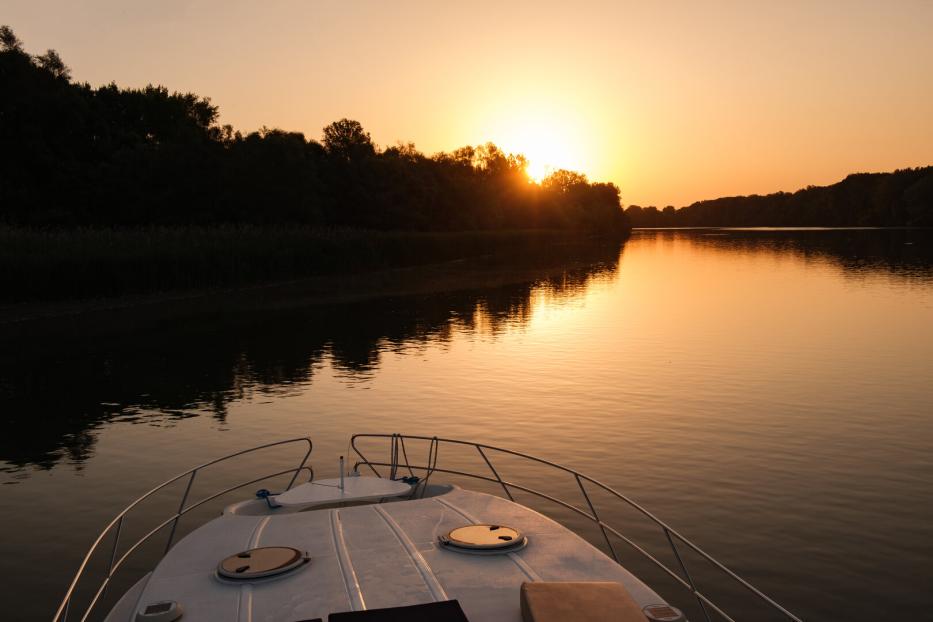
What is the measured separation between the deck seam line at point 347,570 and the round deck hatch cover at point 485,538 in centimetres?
107

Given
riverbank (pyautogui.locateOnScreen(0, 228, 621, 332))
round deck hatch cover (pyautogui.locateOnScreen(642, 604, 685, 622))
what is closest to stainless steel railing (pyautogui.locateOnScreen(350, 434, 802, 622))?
round deck hatch cover (pyautogui.locateOnScreen(642, 604, 685, 622))

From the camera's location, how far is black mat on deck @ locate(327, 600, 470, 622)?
22.4ft

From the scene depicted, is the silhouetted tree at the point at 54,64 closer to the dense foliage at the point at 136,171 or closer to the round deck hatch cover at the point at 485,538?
the dense foliage at the point at 136,171

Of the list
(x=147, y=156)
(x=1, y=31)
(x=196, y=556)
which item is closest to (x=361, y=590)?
(x=196, y=556)

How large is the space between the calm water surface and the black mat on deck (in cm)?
651

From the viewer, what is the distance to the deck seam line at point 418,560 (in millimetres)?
7786

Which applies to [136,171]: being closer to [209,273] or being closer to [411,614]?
[209,273]

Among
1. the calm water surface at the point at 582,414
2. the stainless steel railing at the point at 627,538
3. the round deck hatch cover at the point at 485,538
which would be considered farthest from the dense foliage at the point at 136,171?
the round deck hatch cover at the point at 485,538

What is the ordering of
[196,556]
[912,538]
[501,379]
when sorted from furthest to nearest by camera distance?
[501,379] < [912,538] < [196,556]

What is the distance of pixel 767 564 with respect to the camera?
13391 millimetres

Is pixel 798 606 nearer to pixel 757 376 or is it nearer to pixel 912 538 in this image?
pixel 912 538

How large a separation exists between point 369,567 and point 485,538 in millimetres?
1295

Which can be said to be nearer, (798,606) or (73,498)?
(798,606)

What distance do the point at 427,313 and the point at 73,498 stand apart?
3476 centimetres
